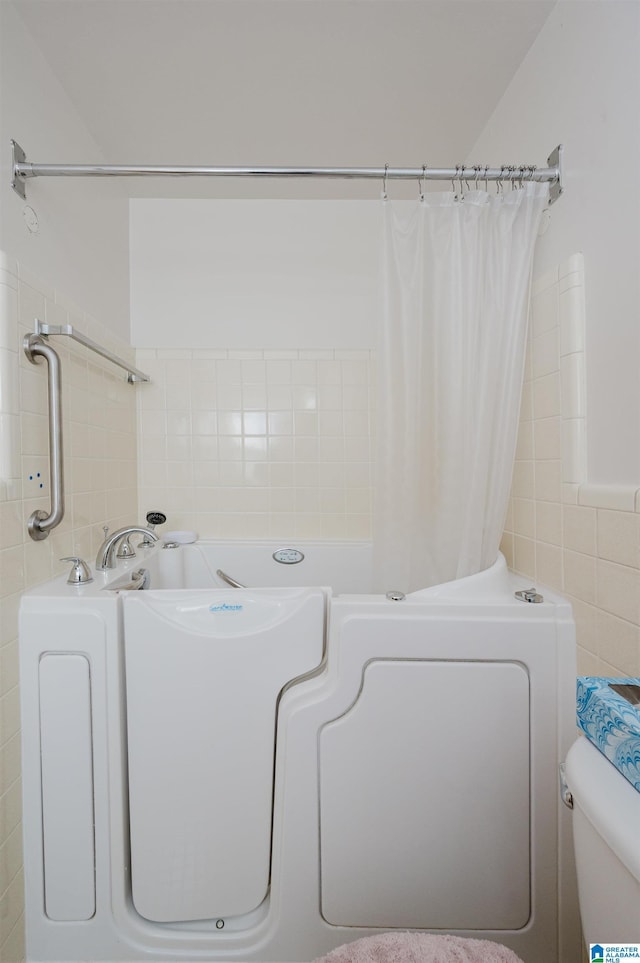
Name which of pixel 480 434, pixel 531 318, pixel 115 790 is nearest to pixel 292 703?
pixel 115 790

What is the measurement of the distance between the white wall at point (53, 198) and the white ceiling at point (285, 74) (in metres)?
0.05

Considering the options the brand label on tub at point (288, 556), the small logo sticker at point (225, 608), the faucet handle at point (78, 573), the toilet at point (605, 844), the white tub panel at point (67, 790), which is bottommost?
the white tub panel at point (67, 790)

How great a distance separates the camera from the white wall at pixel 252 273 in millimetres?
1987

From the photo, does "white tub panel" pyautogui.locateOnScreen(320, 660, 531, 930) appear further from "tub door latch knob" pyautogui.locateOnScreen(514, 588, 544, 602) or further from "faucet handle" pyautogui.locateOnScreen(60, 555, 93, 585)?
"faucet handle" pyautogui.locateOnScreen(60, 555, 93, 585)

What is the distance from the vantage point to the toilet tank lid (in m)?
0.52

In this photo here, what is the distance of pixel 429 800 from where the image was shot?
99cm

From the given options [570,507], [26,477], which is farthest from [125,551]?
[570,507]

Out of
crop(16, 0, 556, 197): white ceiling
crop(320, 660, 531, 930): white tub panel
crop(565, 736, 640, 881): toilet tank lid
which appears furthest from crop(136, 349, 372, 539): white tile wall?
crop(565, 736, 640, 881): toilet tank lid

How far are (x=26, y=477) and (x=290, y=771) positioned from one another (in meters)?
0.98

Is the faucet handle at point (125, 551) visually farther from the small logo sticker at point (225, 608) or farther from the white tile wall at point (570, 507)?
the white tile wall at point (570, 507)

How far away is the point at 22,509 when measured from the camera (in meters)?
1.14

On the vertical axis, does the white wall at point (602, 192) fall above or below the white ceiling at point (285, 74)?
below

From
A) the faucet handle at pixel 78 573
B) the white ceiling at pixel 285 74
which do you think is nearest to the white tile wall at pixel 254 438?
the white ceiling at pixel 285 74

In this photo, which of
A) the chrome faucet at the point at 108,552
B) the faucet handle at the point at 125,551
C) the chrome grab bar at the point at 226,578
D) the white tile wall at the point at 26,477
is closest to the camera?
the white tile wall at the point at 26,477
